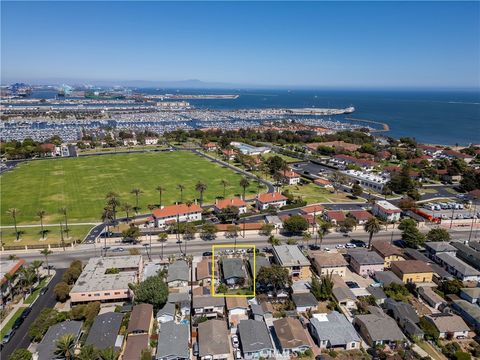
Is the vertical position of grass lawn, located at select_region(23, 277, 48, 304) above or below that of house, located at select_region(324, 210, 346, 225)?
below

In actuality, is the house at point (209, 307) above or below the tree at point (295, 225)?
below

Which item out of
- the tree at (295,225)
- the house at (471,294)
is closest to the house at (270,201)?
the tree at (295,225)

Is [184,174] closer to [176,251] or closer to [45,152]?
[176,251]

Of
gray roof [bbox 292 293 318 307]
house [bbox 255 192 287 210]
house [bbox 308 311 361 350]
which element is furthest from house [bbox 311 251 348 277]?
house [bbox 255 192 287 210]

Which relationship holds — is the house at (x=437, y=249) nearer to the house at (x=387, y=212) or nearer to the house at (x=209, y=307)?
the house at (x=387, y=212)

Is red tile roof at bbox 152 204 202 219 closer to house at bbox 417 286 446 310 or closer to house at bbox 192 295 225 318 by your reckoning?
house at bbox 192 295 225 318

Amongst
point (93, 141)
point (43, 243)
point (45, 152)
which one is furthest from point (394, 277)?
point (93, 141)
